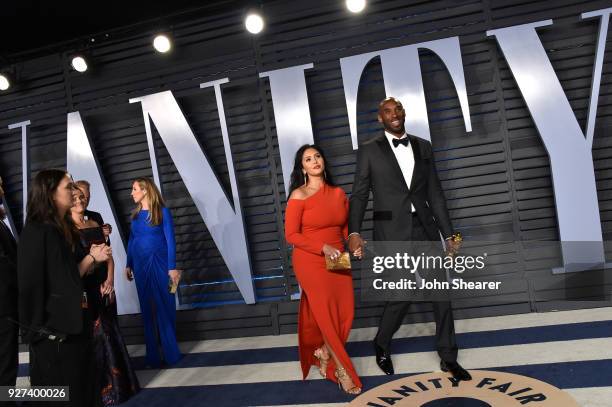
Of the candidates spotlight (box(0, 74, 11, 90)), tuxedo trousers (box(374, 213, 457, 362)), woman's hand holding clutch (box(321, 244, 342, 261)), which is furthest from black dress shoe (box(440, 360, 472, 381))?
spotlight (box(0, 74, 11, 90))

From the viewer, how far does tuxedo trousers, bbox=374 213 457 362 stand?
3.24 meters

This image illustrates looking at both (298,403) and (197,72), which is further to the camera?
(197,72)

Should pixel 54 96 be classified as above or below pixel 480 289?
above

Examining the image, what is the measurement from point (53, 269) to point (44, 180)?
374 mm

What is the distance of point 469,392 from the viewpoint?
2.98m

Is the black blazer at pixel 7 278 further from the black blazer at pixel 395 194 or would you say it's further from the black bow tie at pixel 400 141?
the black bow tie at pixel 400 141

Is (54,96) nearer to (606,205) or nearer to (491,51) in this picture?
(491,51)

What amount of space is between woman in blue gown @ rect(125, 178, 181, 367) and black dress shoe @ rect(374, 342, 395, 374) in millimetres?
1743

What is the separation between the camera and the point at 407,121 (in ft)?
15.2

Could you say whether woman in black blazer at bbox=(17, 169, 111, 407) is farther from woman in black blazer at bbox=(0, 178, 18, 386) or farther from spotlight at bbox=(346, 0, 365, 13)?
spotlight at bbox=(346, 0, 365, 13)

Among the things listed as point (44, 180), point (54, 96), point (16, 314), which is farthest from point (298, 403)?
point (54, 96)

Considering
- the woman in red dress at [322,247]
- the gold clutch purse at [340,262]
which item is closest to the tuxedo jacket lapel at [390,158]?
the woman in red dress at [322,247]

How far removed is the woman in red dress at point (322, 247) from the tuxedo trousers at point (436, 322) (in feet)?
0.84

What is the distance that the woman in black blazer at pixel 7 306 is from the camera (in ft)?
8.34
